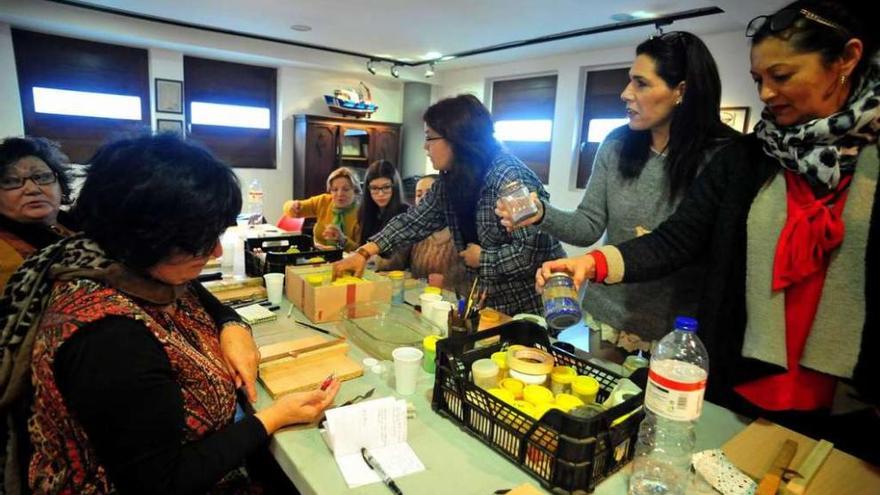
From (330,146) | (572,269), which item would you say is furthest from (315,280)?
(330,146)

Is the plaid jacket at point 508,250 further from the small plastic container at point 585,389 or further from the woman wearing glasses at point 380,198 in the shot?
the woman wearing glasses at point 380,198

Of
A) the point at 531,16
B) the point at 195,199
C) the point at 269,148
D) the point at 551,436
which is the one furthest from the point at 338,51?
the point at 551,436

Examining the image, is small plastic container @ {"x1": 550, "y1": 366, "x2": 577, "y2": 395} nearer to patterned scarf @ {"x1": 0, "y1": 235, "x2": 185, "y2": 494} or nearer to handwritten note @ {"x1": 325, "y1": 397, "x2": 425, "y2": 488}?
handwritten note @ {"x1": 325, "y1": 397, "x2": 425, "y2": 488}

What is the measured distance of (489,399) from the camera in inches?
38.5

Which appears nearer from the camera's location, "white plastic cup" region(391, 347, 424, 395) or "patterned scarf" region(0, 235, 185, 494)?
"patterned scarf" region(0, 235, 185, 494)

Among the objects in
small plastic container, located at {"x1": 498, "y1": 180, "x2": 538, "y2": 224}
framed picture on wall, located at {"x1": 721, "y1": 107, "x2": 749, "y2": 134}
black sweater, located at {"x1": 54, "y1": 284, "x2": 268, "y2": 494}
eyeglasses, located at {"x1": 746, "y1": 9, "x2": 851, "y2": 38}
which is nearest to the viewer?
black sweater, located at {"x1": 54, "y1": 284, "x2": 268, "y2": 494}

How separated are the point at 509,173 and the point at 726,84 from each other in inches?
122

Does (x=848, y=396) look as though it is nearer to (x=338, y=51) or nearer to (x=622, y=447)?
(x=622, y=447)

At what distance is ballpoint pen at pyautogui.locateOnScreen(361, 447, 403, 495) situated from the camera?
87 centimetres

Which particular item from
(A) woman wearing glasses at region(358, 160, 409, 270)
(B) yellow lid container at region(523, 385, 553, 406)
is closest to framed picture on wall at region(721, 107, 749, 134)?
(A) woman wearing glasses at region(358, 160, 409, 270)

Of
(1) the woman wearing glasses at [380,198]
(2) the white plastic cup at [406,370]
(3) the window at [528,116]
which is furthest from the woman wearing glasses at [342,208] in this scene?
(3) the window at [528,116]

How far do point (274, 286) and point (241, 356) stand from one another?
621 millimetres

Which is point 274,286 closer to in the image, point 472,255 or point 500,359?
point 472,255

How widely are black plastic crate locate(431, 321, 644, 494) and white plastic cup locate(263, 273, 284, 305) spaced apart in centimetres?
93
